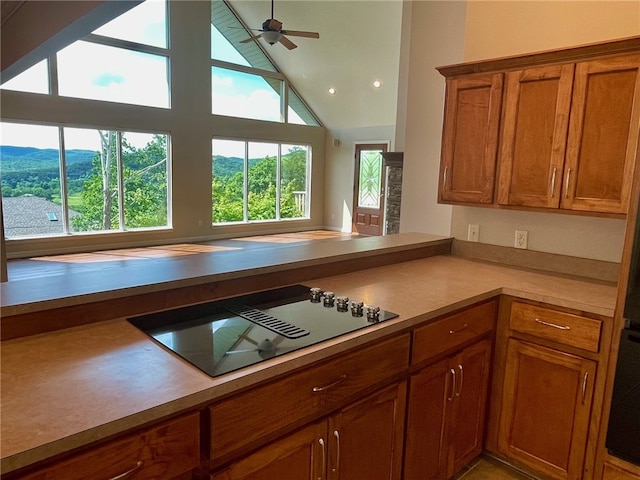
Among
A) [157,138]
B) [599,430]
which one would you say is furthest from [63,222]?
[599,430]

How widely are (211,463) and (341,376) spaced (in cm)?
49

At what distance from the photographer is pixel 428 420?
1862mm

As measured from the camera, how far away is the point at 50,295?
1.41 meters

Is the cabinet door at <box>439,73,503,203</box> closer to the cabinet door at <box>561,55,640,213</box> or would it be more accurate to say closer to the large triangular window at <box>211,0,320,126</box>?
the cabinet door at <box>561,55,640,213</box>

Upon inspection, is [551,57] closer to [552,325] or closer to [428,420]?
[552,325]

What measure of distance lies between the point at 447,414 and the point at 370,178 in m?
8.81

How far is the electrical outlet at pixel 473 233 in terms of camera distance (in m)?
2.87

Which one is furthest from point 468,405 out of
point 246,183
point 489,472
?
point 246,183

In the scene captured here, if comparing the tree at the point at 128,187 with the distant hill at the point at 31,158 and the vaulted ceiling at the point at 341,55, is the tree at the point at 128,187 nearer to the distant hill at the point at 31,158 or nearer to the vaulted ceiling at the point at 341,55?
the distant hill at the point at 31,158

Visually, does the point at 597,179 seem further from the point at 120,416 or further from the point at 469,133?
the point at 120,416

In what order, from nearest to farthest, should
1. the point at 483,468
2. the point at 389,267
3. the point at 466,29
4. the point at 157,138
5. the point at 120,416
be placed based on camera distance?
the point at 120,416, the point at 483,468, the point at 389,267, the point at 466,29, the point at 157,138

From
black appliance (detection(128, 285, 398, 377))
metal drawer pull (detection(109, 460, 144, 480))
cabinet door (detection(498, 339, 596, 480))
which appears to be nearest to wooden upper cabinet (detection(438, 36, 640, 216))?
cabinet door (detection(498, 339, 596, 480))

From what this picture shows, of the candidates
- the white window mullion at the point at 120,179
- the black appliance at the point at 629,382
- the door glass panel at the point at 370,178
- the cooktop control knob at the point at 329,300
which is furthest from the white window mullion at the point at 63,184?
the black appliance at the point at 629,382

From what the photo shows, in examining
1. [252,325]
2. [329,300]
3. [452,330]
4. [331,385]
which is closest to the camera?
[331,385]
